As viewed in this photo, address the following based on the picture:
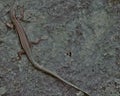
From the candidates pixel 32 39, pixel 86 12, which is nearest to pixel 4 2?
pixel 32 39

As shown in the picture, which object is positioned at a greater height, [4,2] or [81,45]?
[4,2]

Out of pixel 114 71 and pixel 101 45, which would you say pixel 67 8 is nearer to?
pixel 101 45

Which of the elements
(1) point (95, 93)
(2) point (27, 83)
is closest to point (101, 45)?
(1) point (95, 93)

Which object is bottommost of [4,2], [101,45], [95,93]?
[95,93]

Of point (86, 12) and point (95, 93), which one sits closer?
point (95, 93)

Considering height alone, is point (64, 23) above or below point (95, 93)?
above

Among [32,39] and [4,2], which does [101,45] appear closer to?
[32,39]
